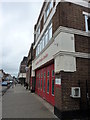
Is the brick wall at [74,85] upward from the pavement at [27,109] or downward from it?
upward

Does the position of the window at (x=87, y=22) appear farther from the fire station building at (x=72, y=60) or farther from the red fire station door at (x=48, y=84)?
the red fire station door at (x=48, y=84)

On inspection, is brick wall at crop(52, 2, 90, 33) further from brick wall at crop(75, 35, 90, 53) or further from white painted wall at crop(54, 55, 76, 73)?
white painted wall at crop(54, 55, 76, 73)

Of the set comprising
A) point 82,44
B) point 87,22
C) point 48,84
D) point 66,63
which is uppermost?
point 87,22

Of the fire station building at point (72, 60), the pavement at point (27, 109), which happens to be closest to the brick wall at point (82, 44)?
the fire station building at point (72, 60)

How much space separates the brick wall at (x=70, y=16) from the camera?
6.48 meters

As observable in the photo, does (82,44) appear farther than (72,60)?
Yes

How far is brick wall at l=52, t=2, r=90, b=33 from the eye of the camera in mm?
6477

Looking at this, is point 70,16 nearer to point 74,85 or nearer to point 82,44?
point 82,44

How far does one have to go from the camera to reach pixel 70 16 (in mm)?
6621

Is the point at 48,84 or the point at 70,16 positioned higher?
the point at 70,16

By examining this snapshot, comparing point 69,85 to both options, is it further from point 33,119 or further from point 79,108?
point 33,119

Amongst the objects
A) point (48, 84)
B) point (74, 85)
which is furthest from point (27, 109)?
point (74, 85)

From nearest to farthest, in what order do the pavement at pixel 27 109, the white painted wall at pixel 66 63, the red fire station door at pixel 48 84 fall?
the white painted wall at pixel 66 63 < the pavement at pixel 27 109 < the red fire station door at pixel 48 84

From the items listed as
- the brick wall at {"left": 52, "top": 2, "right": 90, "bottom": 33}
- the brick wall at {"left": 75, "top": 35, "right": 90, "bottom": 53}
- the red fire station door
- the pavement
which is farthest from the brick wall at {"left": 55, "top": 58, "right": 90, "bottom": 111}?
the red fire station door
